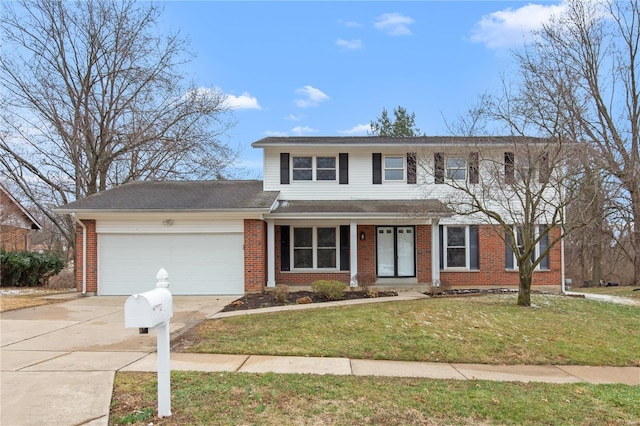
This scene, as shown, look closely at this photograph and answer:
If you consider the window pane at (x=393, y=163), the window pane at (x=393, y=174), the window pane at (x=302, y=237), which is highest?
the window pane at (x=393, y=163)

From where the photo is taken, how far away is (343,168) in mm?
16234

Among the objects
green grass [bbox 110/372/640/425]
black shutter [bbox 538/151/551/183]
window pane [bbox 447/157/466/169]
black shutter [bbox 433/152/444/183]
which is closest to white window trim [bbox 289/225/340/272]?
black shutter [bbox 433/152/444/183]

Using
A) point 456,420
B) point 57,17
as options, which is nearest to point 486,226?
point 456,420

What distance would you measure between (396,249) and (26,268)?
15319 millimetres

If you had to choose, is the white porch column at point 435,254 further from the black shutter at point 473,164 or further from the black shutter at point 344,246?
the black shutter at point 344,246

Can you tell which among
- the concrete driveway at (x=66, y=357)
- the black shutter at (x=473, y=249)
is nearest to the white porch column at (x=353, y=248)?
the black shutter at (x=473, y=249)

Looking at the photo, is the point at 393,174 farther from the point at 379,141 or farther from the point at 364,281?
the point at 364,281

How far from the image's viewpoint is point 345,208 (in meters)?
14.7

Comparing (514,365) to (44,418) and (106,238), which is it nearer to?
(44,418)

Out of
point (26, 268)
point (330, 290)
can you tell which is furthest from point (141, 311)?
point (26, 268)

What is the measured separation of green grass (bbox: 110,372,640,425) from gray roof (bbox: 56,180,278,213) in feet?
28.9

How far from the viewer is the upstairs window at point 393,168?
16.4 meters

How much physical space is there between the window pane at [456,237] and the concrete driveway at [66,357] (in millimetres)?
8937

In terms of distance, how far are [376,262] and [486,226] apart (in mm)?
4311
